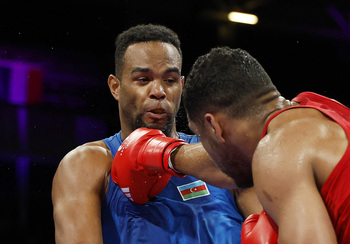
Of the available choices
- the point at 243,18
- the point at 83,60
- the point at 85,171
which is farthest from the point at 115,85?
the point at 243,18

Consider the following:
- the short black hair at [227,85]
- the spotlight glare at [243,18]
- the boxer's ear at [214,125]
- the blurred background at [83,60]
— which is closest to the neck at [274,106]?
the short black hair at [227,85]

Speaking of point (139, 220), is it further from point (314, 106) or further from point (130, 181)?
point (314, 106)

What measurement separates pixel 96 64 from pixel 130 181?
254cm

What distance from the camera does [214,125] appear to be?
145 centimetres

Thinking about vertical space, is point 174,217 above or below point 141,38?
below

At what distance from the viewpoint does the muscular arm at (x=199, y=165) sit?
194 centimetres

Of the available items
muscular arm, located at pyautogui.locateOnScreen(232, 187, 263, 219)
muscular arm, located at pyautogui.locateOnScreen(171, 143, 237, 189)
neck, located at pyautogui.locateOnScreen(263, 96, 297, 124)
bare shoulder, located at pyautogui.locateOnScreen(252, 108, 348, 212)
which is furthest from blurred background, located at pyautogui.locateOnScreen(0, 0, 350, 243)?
bare shoulder, located at pyautogui.locateOnScreen(252, 108, 348, 212)

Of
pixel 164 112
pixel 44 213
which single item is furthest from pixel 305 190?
pixel 44 213

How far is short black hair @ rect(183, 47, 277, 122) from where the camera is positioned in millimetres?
1418

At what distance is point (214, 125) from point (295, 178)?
374 mm

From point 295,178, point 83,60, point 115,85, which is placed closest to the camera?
point 295,178

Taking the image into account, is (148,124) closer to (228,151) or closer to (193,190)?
(193,190)

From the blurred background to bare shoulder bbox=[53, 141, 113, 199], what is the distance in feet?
3.91

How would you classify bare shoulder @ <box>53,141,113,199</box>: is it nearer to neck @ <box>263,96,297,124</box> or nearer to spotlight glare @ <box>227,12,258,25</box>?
neck @ <box>263,96,297,124</box>
